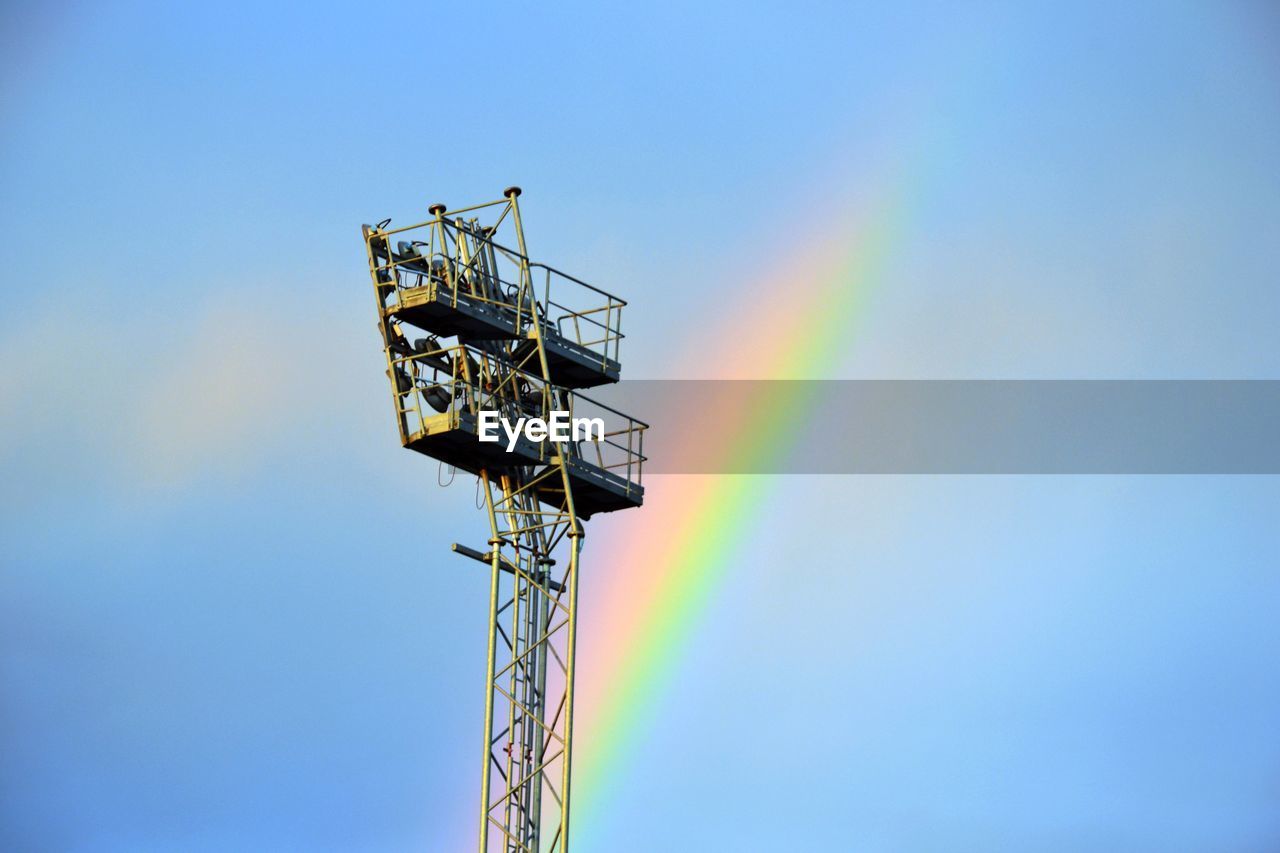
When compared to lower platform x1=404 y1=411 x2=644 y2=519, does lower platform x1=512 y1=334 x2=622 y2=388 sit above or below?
above

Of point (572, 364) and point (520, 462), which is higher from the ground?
point (572, 364)

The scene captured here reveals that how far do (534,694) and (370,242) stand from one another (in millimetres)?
13874

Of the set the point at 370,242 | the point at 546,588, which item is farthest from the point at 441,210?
the point at 546,588

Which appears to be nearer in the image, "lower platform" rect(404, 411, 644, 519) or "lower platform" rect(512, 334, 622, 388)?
"lower platform" rect(404, 411, 644, 519)

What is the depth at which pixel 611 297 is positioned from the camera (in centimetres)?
14612

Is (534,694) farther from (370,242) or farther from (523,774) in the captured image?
(370,242)

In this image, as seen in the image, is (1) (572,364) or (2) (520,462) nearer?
(2) (520,462)

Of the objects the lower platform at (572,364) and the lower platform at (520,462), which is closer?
the lower platform at (520,462)

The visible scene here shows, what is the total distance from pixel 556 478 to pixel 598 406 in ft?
12.9

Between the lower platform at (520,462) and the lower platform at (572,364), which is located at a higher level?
the lower platform at (572,364)

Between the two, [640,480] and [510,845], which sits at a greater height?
[640,480]
